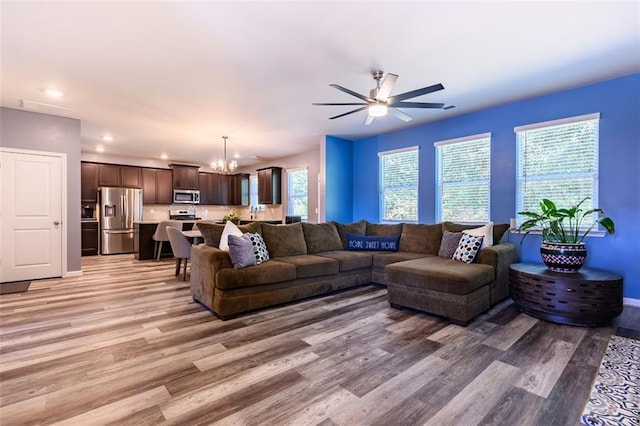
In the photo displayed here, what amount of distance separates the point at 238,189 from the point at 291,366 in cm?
823

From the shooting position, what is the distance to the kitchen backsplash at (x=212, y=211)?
28.0 ft

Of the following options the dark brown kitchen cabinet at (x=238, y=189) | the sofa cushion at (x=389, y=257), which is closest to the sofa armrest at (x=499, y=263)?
the sofa cushion at (x=389, y=257)

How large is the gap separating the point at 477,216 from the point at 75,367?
503 cm

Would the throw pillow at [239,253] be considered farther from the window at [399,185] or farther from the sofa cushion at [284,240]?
the window at [399,185]

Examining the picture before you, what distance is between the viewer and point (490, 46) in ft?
9.09

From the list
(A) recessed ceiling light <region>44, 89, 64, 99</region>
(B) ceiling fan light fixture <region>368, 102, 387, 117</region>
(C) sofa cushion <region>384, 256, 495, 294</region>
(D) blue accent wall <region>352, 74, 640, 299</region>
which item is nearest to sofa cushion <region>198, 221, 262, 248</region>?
(C) sofa cushion <region>384, 256, 495, 294</region>

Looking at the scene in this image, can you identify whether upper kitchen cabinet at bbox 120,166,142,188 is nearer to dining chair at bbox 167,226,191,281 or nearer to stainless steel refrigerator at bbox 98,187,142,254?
stainless steel refrigerator at bbox 98,187,142,254

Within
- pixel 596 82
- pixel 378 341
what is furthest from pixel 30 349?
pixel 596 82

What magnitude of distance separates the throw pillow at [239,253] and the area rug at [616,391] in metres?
2.78

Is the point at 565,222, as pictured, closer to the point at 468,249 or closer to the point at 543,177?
the point at 543,177

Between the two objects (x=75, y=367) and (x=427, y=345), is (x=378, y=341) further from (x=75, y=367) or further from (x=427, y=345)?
(x=75, y=367)

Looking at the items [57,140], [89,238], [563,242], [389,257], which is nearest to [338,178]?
[389,257]

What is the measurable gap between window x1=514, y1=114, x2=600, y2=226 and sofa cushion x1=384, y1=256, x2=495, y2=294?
5.01 ft

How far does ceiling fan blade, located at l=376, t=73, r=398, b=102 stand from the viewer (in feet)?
8.79
